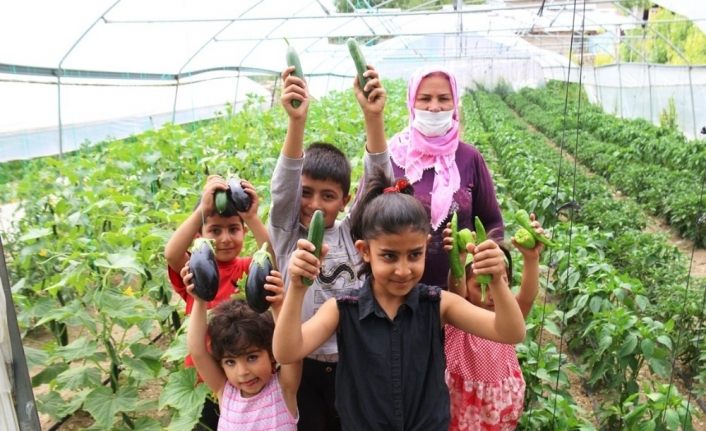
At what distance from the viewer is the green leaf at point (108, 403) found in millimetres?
2625

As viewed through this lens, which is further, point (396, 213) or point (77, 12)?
point (77, 12)

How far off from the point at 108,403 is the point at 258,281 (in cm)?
141

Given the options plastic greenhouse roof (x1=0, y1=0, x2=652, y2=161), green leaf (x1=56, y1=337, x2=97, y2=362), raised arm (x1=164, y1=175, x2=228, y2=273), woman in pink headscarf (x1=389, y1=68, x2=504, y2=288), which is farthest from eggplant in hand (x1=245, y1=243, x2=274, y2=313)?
plastic greenhouse roof (x1=0, y1=0, x2=652, y2=161)

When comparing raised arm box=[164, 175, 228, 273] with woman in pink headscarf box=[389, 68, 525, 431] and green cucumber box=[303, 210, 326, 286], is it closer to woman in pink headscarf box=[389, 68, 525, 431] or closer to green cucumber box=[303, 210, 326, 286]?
green cucumber box=[303, 210, 326, 286]

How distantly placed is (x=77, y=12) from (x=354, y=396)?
763 centimetres

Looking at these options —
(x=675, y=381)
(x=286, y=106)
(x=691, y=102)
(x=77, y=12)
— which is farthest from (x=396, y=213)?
(x=691, y=102)

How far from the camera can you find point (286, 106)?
6.16 feet

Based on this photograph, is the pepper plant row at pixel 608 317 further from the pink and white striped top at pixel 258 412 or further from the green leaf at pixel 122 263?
the green leaf at pixel 122 263

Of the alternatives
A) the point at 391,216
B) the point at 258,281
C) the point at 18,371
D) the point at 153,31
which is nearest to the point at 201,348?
the point at 258,281

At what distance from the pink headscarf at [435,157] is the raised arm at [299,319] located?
0.68 meters

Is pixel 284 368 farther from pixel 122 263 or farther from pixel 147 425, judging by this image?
pixel 147 425

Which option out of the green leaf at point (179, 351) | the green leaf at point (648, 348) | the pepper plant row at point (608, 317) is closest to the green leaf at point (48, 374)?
the green leaf at point (179, 351)

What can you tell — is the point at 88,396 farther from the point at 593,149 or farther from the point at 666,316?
the point at 593,149

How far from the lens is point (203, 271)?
68.2 inches
